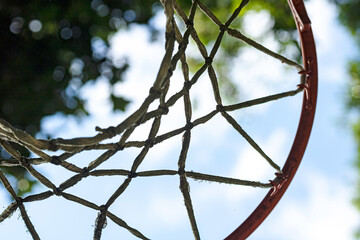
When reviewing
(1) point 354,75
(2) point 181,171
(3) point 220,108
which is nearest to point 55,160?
(2) point 181,171

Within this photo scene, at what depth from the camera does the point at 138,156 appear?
1.71 m

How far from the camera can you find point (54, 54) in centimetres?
317

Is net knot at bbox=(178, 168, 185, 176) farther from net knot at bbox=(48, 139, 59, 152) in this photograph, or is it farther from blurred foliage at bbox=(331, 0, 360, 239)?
blurred foliage at bbox=(331, 0, 360, 239)

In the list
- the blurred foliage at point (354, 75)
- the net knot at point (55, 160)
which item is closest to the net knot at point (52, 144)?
the net knot at point (55, 160)

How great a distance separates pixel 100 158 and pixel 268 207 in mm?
638

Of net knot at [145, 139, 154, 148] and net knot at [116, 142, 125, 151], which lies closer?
net knot at [116, 142, 125, 151]

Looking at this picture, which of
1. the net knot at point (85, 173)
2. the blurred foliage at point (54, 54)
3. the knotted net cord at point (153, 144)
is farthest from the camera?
the blurred foliage at point (54, 54)

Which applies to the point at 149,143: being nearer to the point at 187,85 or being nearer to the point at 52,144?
the point at 187,85

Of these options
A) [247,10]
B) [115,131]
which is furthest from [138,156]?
[247,10]

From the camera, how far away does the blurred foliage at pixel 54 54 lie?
3.01m

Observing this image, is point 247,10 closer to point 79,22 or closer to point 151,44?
point 151,44

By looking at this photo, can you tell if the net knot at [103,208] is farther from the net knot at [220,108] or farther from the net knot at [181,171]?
the net knot at [220,108]

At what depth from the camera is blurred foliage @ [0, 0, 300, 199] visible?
301cm

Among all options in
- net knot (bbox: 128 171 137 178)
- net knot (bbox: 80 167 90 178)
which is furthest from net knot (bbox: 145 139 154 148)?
net knot (bbox: 80 167 90 178)
